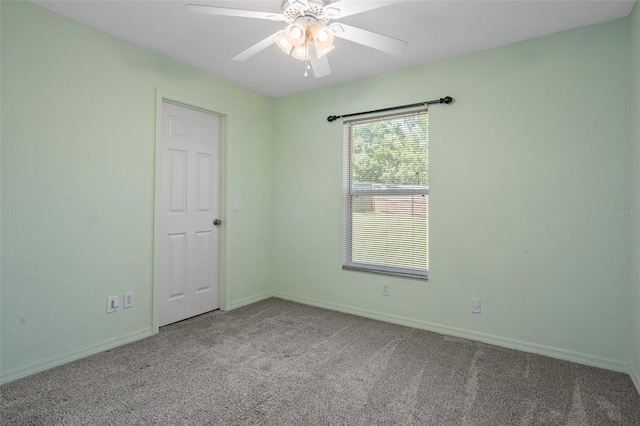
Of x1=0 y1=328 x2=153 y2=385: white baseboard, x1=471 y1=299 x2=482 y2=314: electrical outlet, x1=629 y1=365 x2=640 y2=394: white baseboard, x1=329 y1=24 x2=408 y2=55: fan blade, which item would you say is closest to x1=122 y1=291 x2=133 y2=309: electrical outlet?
x1=0 y1=328 x2=153 y2=385: white baseboard

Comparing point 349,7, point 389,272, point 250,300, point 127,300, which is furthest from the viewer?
point 250,300

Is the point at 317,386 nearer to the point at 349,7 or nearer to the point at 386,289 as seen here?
the point at 386,289

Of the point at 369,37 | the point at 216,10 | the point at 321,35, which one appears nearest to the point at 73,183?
the point at 216,10

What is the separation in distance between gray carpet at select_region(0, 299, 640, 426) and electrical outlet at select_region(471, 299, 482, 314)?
254 millimetres

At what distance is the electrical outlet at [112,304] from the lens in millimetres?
2555

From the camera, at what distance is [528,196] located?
256cm

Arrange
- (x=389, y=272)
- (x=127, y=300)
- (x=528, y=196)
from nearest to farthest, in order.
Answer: (x=528, y=196) < (x=127, y=300) < (x=389, y=272)

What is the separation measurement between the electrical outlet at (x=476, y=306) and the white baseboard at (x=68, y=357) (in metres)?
2.70

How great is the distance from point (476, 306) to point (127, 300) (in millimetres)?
2831

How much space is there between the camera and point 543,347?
8.19 feet

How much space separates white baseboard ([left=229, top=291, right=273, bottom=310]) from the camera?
3.58 meters

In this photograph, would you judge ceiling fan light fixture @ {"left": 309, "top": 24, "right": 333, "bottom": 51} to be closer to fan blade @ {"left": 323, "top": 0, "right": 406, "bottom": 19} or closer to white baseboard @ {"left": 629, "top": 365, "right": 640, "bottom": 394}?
fan blade @ {"left": 323, "top": 0, "right": 406, "bottom": 19}

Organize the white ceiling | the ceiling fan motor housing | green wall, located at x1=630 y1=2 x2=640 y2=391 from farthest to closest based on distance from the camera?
the white ceiling → green wall, located at x1=630 y1=2 x2=640 y2=391 → the ceiling fan motor housing

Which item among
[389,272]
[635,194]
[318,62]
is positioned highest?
[318,62]
